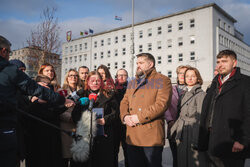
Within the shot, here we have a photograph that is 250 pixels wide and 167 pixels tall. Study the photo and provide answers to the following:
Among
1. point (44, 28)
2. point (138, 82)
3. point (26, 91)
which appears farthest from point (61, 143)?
point (44, 28)

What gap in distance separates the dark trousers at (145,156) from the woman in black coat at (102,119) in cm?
47

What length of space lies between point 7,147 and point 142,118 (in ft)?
5.70

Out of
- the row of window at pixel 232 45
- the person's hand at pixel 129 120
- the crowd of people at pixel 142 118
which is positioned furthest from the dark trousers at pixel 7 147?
the row of window at pixel 232 45

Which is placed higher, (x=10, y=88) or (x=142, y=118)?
(x=10, y=88)

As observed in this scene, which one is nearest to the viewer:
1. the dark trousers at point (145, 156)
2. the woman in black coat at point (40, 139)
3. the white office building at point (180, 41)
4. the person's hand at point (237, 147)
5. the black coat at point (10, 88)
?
the black coat at point (10, 88)

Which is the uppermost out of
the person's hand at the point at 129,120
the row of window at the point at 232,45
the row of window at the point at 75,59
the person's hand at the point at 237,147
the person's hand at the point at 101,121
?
the row of window at the point at 232,45

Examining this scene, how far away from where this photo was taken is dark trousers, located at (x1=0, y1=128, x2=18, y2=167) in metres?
2.16

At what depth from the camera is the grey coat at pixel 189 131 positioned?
3.57m

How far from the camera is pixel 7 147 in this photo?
2195 mm

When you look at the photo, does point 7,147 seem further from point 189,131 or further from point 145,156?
point 189,131

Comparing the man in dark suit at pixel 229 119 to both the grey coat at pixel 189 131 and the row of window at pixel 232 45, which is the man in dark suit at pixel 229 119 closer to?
the grey coat at pixel 189 131

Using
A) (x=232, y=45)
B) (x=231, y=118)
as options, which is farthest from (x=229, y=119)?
(x=232, y=45)

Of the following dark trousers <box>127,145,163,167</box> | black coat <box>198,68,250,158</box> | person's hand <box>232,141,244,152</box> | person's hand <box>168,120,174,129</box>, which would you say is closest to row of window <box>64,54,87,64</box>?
person's hand <box>168,120,174,129</box>

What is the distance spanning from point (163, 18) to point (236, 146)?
3961 centimetres
